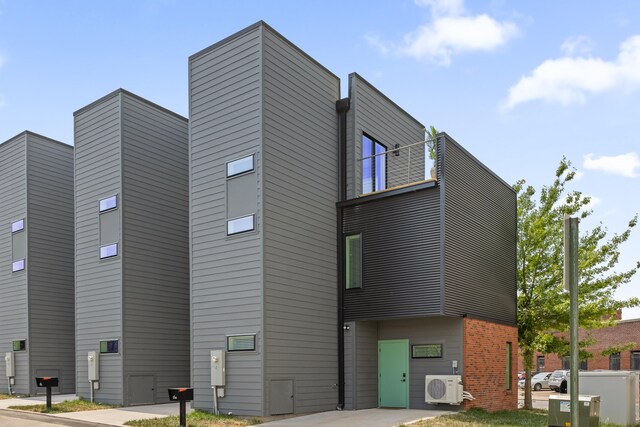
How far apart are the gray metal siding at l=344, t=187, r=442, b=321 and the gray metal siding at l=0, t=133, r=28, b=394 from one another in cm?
1277

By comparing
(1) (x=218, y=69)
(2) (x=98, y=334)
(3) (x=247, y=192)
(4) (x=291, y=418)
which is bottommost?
(4) (x=291, y=418)

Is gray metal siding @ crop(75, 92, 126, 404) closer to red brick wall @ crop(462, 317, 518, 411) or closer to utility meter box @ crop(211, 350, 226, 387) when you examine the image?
utility meter box @ crop(211, 350, 226, 387)

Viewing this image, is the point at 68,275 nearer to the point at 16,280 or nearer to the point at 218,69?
the point at 16,280

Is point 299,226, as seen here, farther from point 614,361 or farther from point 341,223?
point 614,361

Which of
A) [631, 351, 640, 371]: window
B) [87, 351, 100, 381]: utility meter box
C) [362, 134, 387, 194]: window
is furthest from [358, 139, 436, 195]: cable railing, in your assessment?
[631, 351, 640, 371]: window

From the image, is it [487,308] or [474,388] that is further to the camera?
[487,308]

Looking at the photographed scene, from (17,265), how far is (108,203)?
21.3 ft

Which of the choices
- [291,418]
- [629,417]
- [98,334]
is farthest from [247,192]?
[629,417]

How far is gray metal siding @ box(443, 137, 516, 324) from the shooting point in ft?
56.0

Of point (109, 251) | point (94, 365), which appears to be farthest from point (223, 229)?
point (94, 365)

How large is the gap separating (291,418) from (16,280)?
1395 cm

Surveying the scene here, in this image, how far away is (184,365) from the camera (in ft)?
69.6

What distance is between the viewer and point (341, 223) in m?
18.7

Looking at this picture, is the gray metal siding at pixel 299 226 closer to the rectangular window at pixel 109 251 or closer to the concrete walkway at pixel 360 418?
the concrete walkway at pixel 360 418
